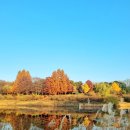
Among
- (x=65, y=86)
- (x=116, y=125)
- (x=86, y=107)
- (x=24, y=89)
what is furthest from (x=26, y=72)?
(x=116, y=125)

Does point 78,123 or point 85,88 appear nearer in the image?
point 78,123

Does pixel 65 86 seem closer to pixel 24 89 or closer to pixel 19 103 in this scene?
pixel 24 89

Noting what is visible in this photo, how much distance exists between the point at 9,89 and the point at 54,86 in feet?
44.2

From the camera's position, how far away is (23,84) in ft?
295

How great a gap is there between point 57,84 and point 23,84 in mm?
9574

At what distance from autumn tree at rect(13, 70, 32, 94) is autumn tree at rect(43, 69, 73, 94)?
4871 mm

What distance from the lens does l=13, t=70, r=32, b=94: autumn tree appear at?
90000 mm

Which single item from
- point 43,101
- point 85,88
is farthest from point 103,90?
point 43,101

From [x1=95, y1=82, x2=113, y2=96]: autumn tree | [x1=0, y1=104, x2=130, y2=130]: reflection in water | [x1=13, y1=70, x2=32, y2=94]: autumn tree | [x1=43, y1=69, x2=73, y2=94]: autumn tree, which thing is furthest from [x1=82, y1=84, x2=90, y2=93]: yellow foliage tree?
[x1=0, y1=104, x2=130, y2=130]: reflection in water

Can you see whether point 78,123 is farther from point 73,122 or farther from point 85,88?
point 85,88

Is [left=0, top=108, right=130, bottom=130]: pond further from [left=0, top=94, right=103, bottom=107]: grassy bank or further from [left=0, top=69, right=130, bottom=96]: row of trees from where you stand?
[left=0, top=69, right=130, bottom=96]: row of trees

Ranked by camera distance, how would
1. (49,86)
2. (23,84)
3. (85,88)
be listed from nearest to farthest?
(49,86) < (23,84) < (85,88)

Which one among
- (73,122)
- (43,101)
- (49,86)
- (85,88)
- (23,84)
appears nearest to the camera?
(73,122)

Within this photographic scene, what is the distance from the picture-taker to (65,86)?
88.8 m
